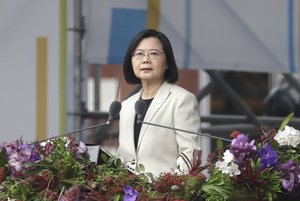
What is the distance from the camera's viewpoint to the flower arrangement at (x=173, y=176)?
147 inches

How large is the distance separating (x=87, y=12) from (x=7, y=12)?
66cm

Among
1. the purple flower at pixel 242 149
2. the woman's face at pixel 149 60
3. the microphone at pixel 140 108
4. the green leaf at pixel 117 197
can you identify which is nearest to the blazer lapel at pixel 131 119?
the woman's face at pixel 149 60

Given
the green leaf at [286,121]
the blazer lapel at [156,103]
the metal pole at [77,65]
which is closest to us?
the green leaf at [286,121]

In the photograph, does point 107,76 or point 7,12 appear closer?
point 7,12

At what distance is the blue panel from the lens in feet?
22.3

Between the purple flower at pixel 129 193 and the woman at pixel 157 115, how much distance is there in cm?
61

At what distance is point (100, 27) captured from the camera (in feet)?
22.3

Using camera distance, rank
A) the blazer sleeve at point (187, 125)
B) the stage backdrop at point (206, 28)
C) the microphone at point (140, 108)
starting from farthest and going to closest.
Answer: the stage backdrop at point (206, 28), the blazer sleeve at point (187, 125), the microphone at point (140, 108)

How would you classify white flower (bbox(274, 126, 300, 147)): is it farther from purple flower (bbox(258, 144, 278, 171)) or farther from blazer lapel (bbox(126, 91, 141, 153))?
blazer lapel (bbox(126, 91, 141, 153))

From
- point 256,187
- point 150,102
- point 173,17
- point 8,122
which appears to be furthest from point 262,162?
point 8,122

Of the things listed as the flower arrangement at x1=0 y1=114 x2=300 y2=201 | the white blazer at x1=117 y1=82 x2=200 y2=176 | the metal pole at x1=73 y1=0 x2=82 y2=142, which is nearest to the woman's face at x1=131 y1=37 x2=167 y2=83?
the white blazer at x1=117 y1=82 x2=200 y2=176

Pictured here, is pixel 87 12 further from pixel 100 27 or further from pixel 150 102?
pixel 150 102

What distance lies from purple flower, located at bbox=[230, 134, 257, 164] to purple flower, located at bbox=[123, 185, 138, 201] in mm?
425

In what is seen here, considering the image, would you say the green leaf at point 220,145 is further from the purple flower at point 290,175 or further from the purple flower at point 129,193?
the purple flower at point 129,193
